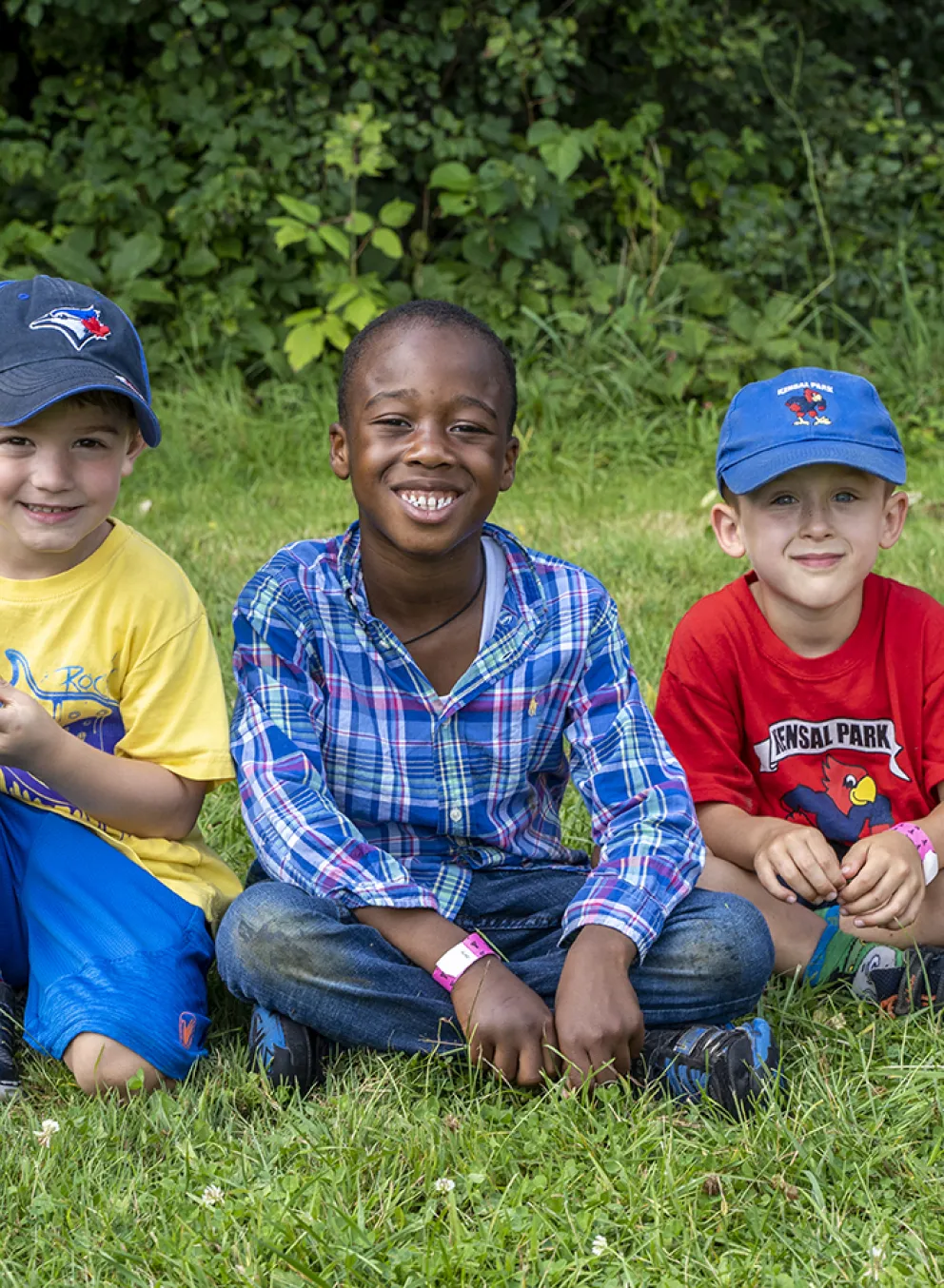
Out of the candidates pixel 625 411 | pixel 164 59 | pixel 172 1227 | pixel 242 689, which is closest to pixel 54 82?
pixel 164 59

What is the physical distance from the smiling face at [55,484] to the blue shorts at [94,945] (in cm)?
42

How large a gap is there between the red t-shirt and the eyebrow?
2.11 ft

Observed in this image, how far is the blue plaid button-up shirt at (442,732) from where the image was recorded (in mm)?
2463

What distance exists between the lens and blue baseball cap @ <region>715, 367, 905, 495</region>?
2.65 meters

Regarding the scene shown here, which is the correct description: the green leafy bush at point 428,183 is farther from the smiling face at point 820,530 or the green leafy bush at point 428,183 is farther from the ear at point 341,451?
the ear at point 341,451

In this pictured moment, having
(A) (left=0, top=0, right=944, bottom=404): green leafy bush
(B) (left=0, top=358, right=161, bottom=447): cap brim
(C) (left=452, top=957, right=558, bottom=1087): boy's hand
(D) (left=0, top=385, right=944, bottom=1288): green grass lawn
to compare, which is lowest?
(D) (left=0, top=385, right=944, bottom=1288): green grass lawn

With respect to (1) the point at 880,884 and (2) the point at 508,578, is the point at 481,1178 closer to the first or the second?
(1) the point at 880,884

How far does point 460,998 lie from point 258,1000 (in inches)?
12.9

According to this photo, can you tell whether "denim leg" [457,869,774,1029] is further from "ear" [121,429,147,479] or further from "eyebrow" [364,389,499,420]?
"ear" [121,429,147,479]

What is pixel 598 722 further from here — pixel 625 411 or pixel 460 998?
pixel 625 411

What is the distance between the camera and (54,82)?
666 cm

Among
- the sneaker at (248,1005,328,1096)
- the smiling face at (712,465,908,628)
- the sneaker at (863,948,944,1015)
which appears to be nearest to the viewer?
A: the sneaker at (248,1005,328,1096)

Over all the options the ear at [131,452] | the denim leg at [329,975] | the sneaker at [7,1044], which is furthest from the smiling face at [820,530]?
the sneaker at [7,1044]

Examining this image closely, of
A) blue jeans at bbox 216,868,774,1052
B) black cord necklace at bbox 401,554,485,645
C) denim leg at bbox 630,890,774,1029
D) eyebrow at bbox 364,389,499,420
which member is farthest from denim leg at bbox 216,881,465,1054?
eyebrow at bbox 364,389,499,420
